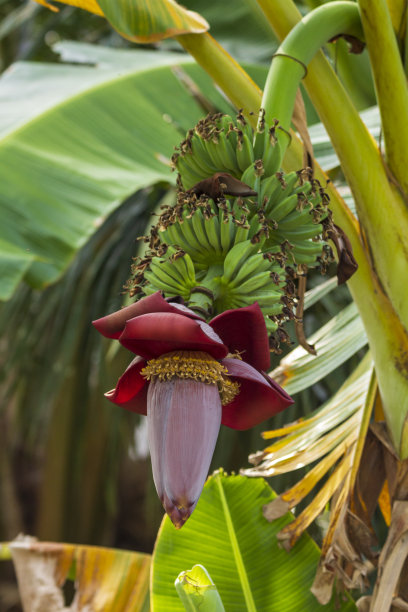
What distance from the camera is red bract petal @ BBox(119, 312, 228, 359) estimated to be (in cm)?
33

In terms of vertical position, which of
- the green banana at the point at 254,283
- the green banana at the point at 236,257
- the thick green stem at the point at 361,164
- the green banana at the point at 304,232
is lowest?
the thick green stem at the point at 361,164

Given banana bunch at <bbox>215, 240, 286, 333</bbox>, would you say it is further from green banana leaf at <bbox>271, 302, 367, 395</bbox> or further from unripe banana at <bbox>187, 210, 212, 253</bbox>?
green banana leaf at <bbox>271, 302, 367, 395</bbox>

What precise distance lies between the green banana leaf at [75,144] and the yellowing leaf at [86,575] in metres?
0.47

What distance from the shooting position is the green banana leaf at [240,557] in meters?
0.80

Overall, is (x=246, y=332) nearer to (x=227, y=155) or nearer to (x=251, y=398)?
(x=251, y=398)

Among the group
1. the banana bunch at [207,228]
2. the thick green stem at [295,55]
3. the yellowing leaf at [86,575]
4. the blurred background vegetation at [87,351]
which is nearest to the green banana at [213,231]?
the banana bunch at [207,228]

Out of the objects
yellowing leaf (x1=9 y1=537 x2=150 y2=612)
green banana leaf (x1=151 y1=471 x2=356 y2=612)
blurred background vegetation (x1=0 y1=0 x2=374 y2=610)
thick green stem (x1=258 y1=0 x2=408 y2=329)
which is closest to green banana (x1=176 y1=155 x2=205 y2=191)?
thick green stem (x1=258 y1=0 x2=408 y2=329)

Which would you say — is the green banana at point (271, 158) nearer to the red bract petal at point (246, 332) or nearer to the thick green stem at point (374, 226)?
the red bract petal at point (246, 332)

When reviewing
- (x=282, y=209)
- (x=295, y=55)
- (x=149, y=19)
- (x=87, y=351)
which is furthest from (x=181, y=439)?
(x=87, y=351)

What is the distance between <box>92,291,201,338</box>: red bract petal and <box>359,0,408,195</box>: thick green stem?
43 cm

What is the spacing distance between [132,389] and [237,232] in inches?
4.4

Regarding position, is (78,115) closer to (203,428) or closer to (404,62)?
(404,62)

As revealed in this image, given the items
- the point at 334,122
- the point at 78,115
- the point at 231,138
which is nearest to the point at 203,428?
the point at 231,138

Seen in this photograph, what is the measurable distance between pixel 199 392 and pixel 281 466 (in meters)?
0.48
